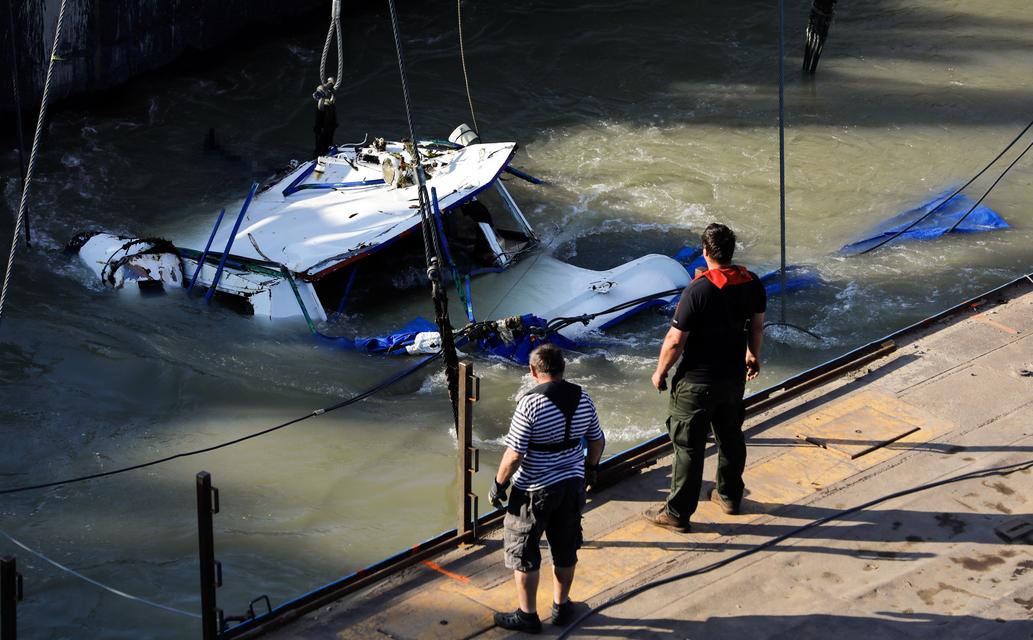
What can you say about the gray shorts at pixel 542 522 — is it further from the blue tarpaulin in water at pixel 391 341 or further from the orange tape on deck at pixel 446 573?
the blue tarpaulin in water at pixel 391 341

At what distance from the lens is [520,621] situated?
5254 mm

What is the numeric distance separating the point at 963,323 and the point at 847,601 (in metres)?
3.60

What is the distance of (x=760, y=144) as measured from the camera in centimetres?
1557

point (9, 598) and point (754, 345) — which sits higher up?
point (754, 345)

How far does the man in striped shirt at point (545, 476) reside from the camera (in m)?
4.96

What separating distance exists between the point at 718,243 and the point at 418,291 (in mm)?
5669

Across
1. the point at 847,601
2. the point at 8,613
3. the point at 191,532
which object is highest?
the point at 8,613

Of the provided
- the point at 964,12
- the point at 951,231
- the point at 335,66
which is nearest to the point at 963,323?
the point at 951,231

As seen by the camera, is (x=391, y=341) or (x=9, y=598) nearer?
(x=9, y=598)

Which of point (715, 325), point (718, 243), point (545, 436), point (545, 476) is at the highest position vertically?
point (718, 243)

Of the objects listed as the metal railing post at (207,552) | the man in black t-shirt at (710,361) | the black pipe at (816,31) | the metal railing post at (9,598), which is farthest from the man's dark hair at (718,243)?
the black pipe at (816,31)

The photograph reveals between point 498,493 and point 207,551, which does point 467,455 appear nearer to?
point 498,493

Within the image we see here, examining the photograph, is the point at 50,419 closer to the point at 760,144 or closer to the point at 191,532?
the point at 191,532

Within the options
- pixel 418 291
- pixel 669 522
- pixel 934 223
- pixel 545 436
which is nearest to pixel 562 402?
pixel 545 436
